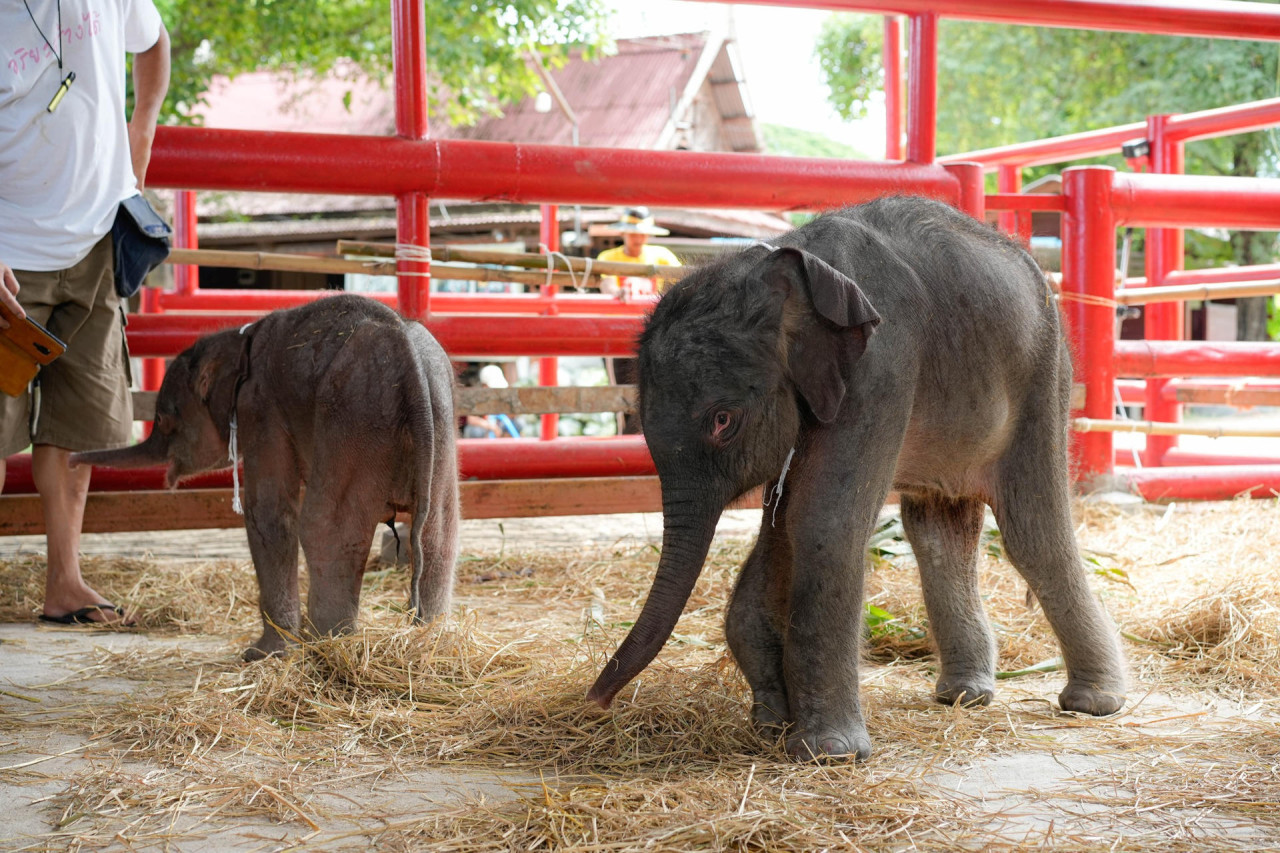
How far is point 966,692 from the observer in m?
3.25

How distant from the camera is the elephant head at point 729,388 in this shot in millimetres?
2588

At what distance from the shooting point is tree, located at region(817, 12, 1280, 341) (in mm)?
20984

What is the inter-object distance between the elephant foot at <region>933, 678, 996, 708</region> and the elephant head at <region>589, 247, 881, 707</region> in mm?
1023

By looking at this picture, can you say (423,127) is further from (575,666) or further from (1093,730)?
(1093,730)

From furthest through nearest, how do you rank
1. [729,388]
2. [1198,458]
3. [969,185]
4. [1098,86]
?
[1098,86] → [1198,458] → [969,185] → [729,388]

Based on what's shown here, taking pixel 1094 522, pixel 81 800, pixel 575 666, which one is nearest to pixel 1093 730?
pixel 575 666

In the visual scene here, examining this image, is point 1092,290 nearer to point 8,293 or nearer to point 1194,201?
point 1194,201

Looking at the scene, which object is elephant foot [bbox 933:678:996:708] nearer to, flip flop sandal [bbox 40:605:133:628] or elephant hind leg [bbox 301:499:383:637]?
elephant hind leg [bbox 301:499:383:637]

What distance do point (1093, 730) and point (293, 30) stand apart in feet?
47.6

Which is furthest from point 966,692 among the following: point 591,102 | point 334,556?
point 591,102

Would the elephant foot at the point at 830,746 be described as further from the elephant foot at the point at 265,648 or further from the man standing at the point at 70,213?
the man standing at the point at 70,213

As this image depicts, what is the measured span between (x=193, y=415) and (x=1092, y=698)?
9.26 ft

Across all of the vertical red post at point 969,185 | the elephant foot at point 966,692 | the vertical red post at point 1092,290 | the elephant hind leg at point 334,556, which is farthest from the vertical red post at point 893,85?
the elephant hind leg at point 334,556

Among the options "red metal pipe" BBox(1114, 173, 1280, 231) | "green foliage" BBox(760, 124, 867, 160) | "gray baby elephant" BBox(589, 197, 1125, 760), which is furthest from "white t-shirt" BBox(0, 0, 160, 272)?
"green foliage" BBox(760, 124, 867, 160)
